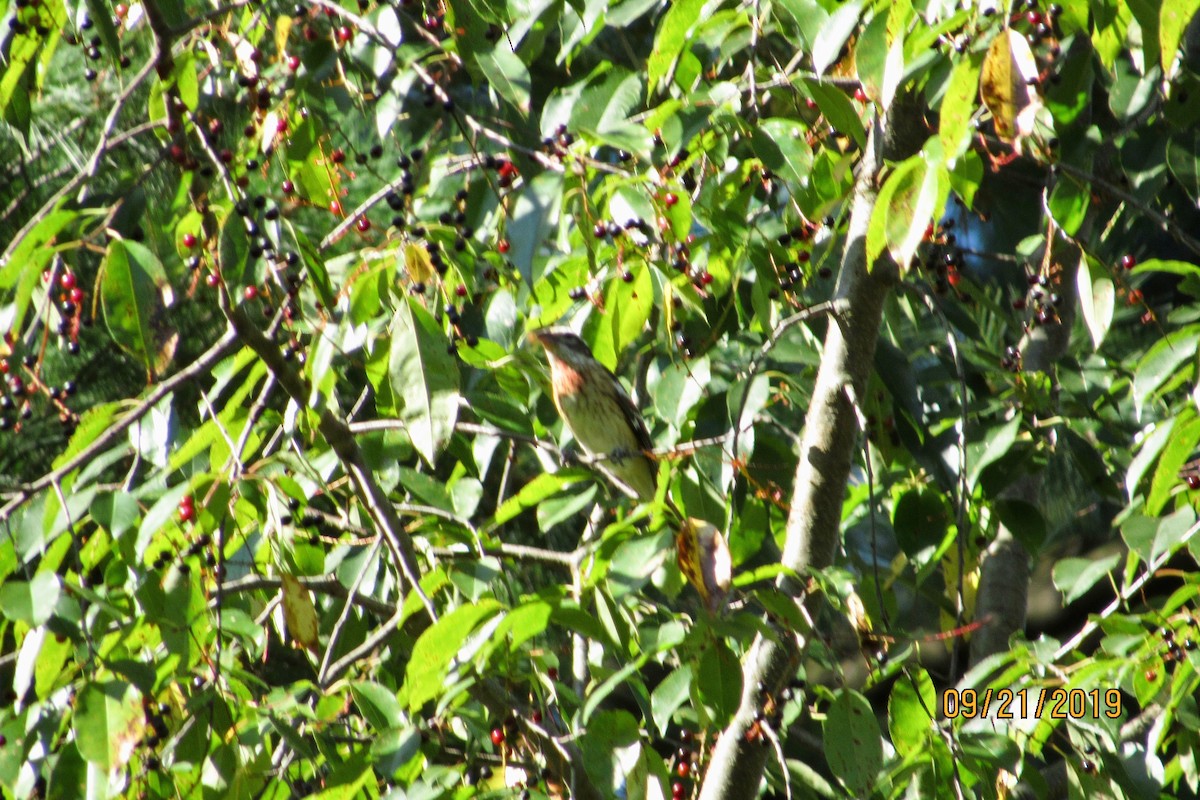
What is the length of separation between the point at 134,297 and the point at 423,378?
1.53ft

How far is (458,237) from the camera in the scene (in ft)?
8.24

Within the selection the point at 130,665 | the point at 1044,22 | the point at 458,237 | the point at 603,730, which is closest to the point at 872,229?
the point at 1044,22

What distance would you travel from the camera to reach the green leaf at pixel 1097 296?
2467 millimetres

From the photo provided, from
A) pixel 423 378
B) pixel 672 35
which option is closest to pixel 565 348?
pixel 672 35

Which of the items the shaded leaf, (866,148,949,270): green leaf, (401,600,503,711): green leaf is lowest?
(401,600,503,711): green leaf

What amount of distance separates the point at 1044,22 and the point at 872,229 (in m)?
0.61

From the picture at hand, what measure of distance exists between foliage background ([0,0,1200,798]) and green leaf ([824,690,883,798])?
1 centimetres

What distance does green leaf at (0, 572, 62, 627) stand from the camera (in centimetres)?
195

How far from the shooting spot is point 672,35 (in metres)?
2.49

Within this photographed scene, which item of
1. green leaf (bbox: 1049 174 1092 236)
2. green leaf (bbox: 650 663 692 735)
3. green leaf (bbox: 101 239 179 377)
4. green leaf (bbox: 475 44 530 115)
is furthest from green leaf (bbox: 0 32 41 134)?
green leaf (bbox: 1049 174 1092 236)

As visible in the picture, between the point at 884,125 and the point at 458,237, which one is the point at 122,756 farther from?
the point at 884,125

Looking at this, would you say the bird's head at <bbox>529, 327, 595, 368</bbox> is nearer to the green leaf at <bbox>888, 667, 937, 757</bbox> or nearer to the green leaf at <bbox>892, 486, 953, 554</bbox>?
the green leaf at <bbox>892, 486, 953, 554</bbox>

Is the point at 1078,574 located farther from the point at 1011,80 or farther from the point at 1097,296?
the point at 1011,80
